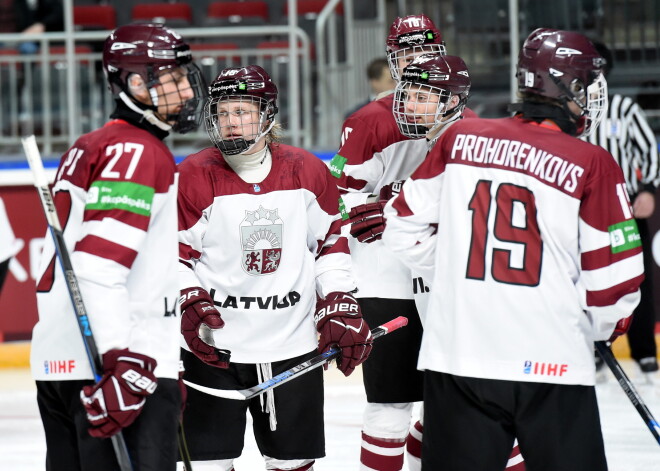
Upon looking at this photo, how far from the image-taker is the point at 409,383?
2998 mm

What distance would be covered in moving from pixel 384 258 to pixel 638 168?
2.07 meters

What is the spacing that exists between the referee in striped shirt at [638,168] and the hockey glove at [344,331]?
2.21 metres

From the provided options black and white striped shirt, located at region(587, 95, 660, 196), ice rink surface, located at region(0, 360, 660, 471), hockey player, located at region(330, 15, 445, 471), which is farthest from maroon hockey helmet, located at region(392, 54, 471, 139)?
black and white striped shirt, located at region(587, 95, 660, 196)

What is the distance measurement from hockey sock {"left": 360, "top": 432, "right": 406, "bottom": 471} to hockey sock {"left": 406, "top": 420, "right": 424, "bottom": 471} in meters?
0.22

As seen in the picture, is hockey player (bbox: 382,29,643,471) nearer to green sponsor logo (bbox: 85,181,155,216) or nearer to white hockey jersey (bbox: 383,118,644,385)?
white hockey jersey (bbox: 383,118,644,385)

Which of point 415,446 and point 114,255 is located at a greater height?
point 114,255

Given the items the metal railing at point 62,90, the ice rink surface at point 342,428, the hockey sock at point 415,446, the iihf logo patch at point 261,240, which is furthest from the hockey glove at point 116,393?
the metal railing at point 62,90

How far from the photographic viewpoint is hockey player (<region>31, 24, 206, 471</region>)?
1910 mm

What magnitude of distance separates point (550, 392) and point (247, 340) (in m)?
0.80

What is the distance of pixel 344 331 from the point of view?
103 inches

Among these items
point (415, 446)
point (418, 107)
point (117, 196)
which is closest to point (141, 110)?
point (117, 196)

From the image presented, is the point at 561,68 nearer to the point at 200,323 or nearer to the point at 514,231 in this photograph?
the point at 514,231

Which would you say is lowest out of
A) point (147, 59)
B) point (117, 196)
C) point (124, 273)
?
point (124, 273)

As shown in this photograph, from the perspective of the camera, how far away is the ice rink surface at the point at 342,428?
3613 mm
